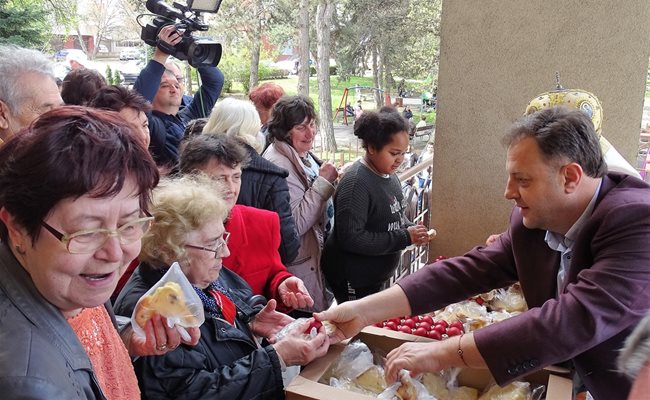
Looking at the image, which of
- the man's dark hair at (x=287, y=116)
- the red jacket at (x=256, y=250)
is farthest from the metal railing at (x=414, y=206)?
the red jacket at (x=256, y=250)

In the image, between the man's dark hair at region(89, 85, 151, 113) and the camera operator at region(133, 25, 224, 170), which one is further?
the camera operator at region(133, 25, 224, 170)

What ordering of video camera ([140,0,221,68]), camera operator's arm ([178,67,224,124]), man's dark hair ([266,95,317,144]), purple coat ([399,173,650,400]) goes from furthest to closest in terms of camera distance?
1. camera operator's arm ([178,67,224,124])
2. video camera ([140,0,221,68])
3. man's dark hair ([266,95,317,144])
4. purple coat ([399,173,650,400])

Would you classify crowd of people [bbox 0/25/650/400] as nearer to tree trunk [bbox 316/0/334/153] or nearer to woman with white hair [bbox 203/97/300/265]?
woman with white hair [bbox 203/97/300/265]

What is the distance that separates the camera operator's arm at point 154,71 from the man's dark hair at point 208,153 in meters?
0.99

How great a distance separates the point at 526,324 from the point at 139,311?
1042 millimetres

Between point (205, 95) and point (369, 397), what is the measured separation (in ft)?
10.3

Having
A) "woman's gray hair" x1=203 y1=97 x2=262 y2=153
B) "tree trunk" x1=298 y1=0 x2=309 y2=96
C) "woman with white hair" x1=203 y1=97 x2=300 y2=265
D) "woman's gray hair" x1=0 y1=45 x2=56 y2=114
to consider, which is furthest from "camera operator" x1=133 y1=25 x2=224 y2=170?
"tree trunk" x1=298 y1=0 x2=309 y2=96

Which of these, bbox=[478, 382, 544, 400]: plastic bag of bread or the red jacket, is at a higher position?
the red jacket

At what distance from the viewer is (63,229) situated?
93 centimetres

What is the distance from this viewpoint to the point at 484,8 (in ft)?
10.3

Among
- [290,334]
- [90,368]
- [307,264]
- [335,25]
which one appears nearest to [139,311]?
[90,368]

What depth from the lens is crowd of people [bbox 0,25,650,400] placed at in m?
0.93

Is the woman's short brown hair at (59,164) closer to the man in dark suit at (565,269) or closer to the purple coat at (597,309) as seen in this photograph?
the man in dark suit at (565,269)

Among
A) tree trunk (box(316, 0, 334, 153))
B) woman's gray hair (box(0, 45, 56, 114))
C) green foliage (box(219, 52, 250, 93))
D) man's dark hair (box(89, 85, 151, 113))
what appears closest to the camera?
woman's gray hair (box(0, 45, 56, 114))
